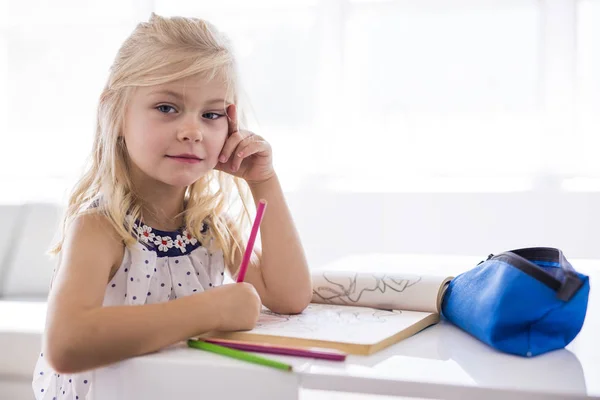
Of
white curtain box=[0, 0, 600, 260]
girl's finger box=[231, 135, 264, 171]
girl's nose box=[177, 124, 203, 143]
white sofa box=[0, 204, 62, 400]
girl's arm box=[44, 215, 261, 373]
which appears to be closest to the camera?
girl's arm box=[44, 215, 261, 373]

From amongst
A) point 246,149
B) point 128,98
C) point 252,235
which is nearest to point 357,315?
point 252,235

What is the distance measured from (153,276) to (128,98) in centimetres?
24

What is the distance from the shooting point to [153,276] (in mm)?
1014

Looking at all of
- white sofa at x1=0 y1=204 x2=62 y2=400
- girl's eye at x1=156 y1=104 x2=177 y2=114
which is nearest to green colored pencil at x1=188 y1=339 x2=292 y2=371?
girl's eye at x1=156 y1=104 x2=177 y2=114

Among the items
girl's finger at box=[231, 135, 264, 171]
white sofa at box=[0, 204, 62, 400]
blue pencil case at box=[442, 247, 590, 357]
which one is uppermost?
girl's finger at box=[231, 135, 264, 171]

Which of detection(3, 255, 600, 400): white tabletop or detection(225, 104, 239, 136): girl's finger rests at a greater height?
detection(225, 104, 239, 136): girl's finger

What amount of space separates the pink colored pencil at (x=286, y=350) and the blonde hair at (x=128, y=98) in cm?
28

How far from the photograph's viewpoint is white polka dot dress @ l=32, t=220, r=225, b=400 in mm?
978

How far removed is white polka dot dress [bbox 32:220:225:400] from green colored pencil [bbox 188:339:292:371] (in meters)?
0.21

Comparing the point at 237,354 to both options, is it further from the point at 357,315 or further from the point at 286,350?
the point at 357,315

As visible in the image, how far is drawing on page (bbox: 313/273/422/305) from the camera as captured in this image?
3.20 ft

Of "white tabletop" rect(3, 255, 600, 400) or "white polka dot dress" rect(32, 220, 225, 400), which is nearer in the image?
"white tabletop" rect(3, 255, 600, 400)

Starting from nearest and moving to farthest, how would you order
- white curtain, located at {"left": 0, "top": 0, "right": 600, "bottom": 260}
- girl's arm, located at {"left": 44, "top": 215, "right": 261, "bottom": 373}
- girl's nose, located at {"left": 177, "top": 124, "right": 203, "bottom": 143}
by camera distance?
girl's arm, located at {"left": 44, "top": 215, "right": 261, "bottom": 373} → girl's nose, located at {"left": 177, "top": 124, "right": 203, "bottom": 143} → white curtain, located at {"left": 0, "top": 0, "right": 600, "bottom": 260}

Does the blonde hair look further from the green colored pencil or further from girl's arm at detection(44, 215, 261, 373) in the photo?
the green colored pencil
